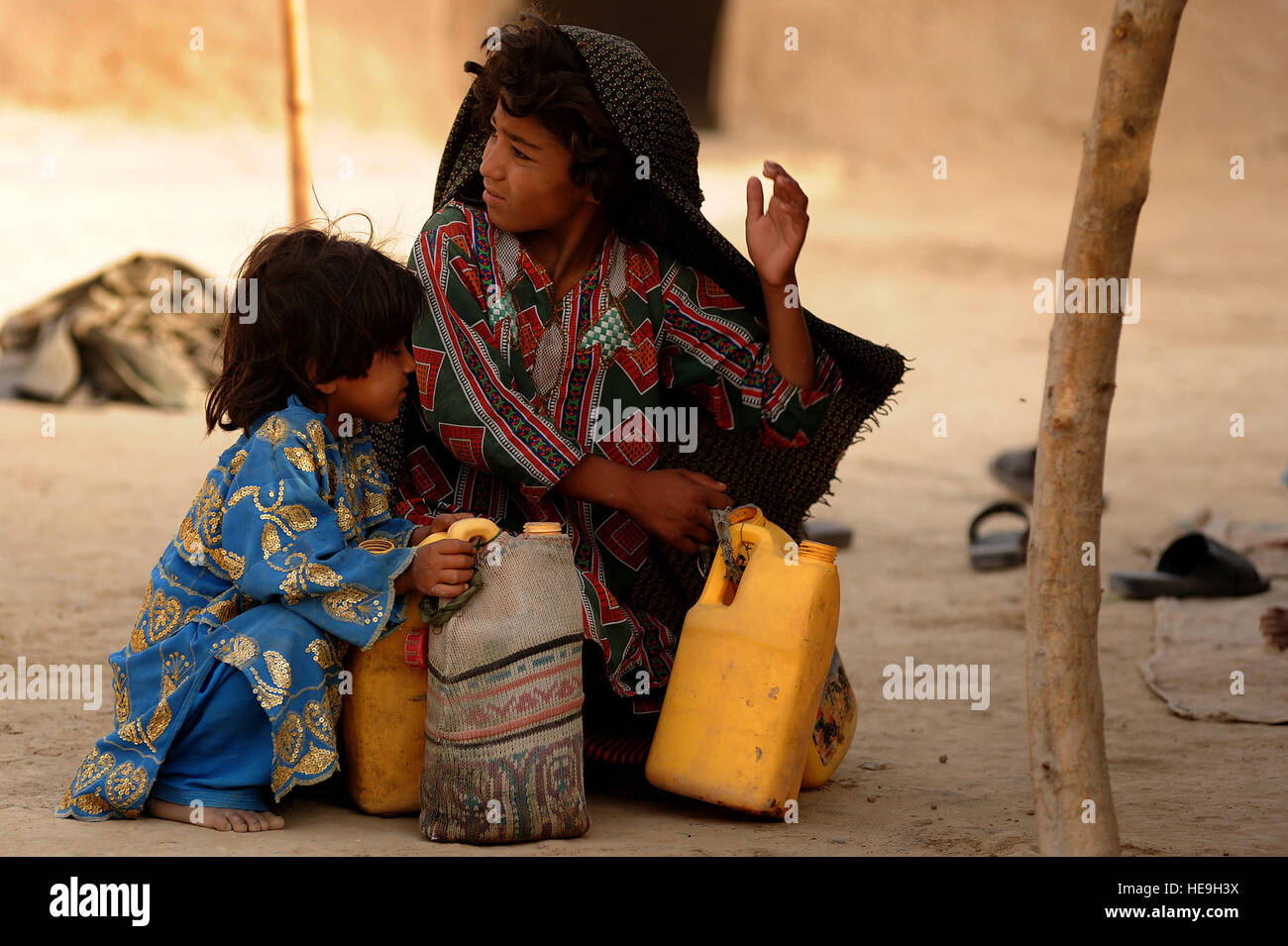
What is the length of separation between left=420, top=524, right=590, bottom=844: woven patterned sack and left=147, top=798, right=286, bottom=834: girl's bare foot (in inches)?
11.2

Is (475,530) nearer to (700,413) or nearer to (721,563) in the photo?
(721,563)

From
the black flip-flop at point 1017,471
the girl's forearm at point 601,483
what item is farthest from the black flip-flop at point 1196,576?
the girl's forearm at point 601,483

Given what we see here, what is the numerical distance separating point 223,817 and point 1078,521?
1.59 metres

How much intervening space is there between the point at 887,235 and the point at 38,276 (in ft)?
25.0

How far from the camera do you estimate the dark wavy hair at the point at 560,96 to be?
2.94 m

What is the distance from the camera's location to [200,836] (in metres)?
2.52

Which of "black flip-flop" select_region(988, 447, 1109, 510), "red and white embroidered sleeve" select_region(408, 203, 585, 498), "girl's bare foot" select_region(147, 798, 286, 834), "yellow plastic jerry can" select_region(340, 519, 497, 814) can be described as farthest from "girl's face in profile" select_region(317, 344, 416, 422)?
"black flip-flop" select_region(988, 447, 1109, 510)

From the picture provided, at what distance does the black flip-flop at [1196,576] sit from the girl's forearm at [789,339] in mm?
2537

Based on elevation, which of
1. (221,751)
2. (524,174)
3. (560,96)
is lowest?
(221,751)

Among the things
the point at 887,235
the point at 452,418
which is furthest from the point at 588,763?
the point at 887,235

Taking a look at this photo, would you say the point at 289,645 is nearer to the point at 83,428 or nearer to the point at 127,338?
the point at 83,428

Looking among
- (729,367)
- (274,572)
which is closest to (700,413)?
(729,367)

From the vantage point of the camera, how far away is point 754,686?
2.78m

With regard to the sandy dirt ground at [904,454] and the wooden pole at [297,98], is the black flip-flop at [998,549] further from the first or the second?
the wooden pole at [297,98]
